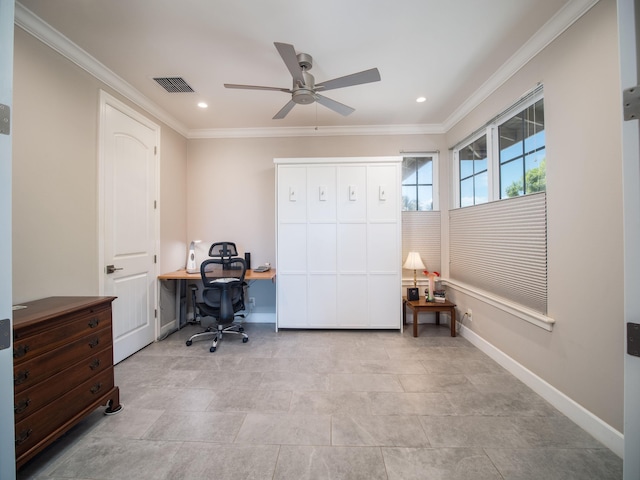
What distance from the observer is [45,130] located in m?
1.95

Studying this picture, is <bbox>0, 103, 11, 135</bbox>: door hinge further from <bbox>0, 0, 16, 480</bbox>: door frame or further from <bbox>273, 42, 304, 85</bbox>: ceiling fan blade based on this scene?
<bbox>273, 42, 304, 85</bbox>: ceiling fan blade

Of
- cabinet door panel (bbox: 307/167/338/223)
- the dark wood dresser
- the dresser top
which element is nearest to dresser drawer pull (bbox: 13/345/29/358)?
the dark wood dresser

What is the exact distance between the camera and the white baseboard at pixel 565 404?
1533 mm

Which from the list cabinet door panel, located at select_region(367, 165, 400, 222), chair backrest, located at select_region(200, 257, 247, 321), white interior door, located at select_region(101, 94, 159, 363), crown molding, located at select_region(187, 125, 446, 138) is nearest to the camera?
white interior door, located at select_region(101, 94, 159, 363)

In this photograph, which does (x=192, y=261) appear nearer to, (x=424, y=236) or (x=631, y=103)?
(x=424, y=236)

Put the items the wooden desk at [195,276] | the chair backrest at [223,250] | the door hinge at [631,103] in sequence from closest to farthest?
the door hinge at [631,103] → the wooden desk at [195,276] → the chair backrest at [223,250]

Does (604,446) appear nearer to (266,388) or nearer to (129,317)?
(266,388)

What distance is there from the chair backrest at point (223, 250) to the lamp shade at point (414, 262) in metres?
2.43

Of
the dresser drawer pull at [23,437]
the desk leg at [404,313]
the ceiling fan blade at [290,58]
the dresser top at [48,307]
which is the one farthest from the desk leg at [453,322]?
the dresser drawer pull at [23,437]

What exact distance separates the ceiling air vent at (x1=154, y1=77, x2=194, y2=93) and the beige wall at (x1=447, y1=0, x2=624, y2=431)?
3.29m

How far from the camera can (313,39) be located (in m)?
2.06

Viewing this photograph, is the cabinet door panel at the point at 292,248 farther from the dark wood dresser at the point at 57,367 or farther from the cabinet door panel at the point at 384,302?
the dark wood dresser at the point at 57,367

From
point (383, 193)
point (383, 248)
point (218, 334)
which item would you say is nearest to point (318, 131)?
point (383, 193)

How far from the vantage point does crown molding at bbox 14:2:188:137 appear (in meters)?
1.80
